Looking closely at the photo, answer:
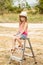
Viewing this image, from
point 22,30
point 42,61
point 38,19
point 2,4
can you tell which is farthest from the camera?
point 2,4

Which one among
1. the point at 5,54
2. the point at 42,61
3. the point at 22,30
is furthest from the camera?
the point at 5,54

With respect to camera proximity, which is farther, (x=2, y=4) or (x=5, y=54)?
(x=2, y=4)

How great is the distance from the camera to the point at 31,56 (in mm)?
6742

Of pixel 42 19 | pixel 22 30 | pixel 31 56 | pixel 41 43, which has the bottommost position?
pixel 42 19

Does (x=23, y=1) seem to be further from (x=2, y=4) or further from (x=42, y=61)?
(x=42, y=61)

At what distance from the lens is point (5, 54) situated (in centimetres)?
771

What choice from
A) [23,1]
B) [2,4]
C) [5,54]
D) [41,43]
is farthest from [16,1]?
[5,54]

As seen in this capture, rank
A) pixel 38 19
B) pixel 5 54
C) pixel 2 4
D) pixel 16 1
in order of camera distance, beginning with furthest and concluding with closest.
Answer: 1. pixel 16 1
2. pixel 2 4
3. pixel 38 19
4. pixel 5 54

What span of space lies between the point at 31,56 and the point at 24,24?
833mm

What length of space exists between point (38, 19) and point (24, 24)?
45.8ft

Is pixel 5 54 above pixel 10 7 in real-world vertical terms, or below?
above

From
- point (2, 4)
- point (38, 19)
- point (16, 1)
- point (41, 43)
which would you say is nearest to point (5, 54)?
point (41, 43)

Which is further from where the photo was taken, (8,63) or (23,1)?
(23,1)

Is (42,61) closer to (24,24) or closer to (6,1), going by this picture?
(24,24)
